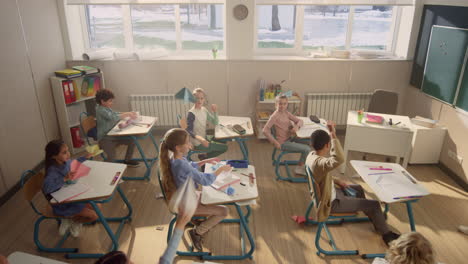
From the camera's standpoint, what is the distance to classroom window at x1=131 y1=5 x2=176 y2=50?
18.9 feet

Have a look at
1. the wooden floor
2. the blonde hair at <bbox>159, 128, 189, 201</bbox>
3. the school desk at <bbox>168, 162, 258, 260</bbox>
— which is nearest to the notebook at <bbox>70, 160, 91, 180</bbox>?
the wooden floor

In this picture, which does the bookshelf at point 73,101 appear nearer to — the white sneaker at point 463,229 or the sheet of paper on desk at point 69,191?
the sheet of paper on desk at point 69,191

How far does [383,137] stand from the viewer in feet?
14.2

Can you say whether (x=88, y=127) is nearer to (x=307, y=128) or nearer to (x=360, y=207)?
(x=307, y=128)

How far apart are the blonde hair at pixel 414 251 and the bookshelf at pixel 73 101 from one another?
15.2ft

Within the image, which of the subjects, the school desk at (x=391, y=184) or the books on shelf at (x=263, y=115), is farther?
the books on shelf at (x=263, y=115)

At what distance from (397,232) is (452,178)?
169 centimetres

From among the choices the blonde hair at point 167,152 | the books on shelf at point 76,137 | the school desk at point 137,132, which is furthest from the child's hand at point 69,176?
the books on shelf at point 76,137

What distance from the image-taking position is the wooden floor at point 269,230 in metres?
3.24

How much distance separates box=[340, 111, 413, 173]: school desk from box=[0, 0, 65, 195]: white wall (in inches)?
165

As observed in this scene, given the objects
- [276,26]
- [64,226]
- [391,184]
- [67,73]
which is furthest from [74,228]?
[276,26]

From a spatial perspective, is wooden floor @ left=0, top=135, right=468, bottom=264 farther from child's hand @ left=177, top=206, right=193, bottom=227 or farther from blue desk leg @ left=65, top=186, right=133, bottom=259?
child's hand @ left=177, top=206, right=193, bottom=227

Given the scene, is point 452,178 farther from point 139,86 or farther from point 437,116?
point 139,86

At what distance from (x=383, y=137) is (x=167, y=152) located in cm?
292
